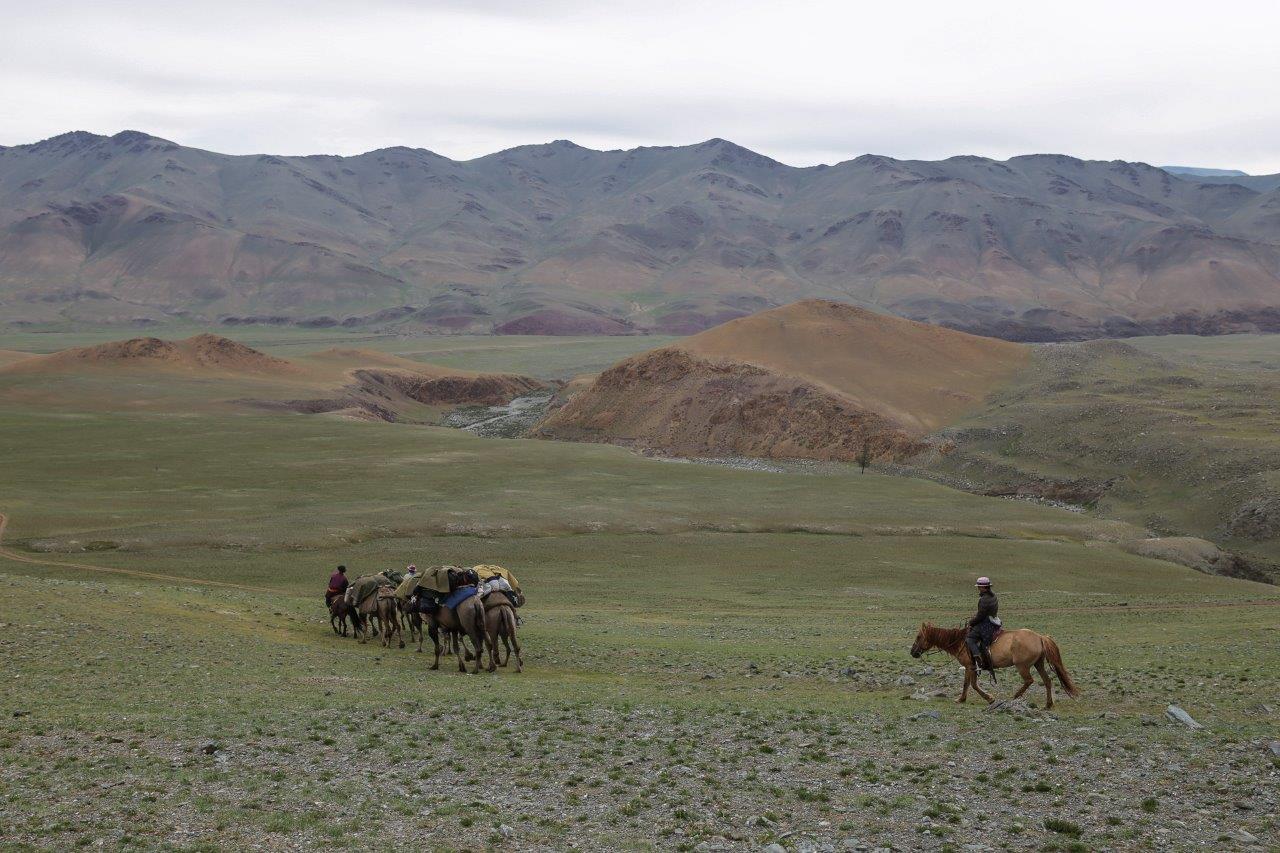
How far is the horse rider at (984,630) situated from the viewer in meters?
22.1

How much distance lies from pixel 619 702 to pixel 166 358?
14639 centimetres

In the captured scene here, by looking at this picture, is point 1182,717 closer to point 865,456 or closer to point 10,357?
point 865,456

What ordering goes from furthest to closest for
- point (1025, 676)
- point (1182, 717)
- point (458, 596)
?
point (458, 596)
point (1025, 676)
point (1182, 717)

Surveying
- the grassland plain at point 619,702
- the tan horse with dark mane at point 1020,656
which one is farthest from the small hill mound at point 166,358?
the tan horse with dark mane at point 1020,656

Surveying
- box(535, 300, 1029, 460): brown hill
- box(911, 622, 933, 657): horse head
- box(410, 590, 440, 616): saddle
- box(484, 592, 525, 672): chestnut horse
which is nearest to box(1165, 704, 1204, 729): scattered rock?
box(911, 622, 933, 657): horse head

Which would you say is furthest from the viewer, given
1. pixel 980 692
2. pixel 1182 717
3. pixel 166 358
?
pixel 166 358

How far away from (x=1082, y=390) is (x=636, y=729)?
11146cm

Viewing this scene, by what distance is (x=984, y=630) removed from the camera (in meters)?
22.2

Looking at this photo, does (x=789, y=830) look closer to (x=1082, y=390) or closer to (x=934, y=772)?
(x=934, y=772)

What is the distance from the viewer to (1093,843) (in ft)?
45.6

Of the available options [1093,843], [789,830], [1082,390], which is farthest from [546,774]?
[1082,390]

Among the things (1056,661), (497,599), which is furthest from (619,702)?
(1056,661)

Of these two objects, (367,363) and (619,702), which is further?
(367,363)

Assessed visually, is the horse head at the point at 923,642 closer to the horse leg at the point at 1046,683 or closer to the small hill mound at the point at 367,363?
the horse leg at the point at 1046,683
